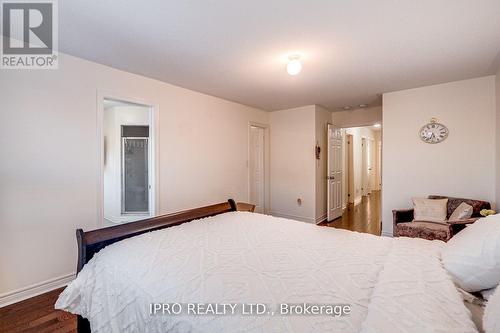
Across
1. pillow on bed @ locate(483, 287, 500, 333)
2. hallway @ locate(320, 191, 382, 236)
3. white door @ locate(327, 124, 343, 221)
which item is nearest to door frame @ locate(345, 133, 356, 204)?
hallway @ locate(320, 191, 382, 236)

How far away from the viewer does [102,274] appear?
1.37 m

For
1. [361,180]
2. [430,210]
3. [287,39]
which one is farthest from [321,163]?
[361,180]

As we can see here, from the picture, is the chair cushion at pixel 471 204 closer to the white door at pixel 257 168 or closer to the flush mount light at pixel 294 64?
the flush mount light at pixel 294 64

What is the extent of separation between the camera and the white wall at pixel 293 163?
4742 millimetres

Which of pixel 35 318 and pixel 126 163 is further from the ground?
pixel 126 163

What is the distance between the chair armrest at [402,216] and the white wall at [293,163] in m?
1.60

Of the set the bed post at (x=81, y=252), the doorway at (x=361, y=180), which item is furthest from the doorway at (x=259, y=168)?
the bed post at (x=81, y=252)

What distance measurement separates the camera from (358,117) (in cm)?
504

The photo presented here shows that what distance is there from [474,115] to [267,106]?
3215 millimetres

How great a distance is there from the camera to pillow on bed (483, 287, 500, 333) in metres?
0.72

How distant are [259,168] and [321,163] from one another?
1.35m

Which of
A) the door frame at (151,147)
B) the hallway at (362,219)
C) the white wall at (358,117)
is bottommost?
the hallway at (362,219)

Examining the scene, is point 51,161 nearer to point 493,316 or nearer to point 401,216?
point 493,316

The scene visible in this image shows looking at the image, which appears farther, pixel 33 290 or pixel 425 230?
pixel 425 230
